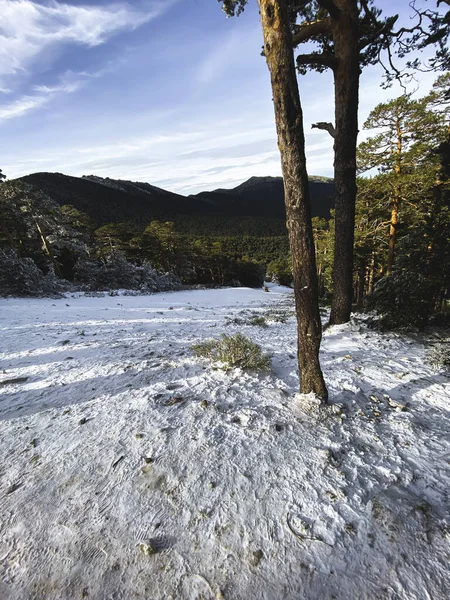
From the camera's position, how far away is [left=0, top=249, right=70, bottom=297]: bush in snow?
513 inches

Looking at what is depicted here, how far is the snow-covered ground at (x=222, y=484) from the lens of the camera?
5.18ft

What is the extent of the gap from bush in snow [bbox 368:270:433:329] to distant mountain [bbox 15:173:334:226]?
92.0 ft

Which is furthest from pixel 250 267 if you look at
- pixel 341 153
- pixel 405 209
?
pixel 341 153

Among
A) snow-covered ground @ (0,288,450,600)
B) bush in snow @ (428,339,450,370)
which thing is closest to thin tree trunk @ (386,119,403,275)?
bush in snow @ (428,339,450,370)

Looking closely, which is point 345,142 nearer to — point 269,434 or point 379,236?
point 269,434

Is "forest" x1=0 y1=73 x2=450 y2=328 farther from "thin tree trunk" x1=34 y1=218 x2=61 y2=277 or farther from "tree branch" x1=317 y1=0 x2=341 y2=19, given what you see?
"tree branch" x1=317 y1=0 x2=341 y2=19

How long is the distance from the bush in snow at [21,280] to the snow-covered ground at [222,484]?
11.5 metres

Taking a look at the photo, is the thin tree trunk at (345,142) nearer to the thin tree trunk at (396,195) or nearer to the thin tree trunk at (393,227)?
the thin tree trunk at (396,195)

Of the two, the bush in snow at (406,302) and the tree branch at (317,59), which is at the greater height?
the tree branch at (317,59)

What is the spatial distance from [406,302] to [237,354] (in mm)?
3841

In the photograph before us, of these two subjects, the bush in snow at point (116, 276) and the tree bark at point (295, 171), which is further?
the bush in snow at point (116, 276)

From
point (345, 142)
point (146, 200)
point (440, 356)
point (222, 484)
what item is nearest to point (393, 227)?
point (345, 142)

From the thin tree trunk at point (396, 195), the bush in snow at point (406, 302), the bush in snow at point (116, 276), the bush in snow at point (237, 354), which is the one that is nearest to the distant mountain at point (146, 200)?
the thin tree trunk at point (396, 195)

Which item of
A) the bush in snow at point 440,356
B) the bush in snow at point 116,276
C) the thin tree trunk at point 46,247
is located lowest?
the bush in snow at point 116,276
